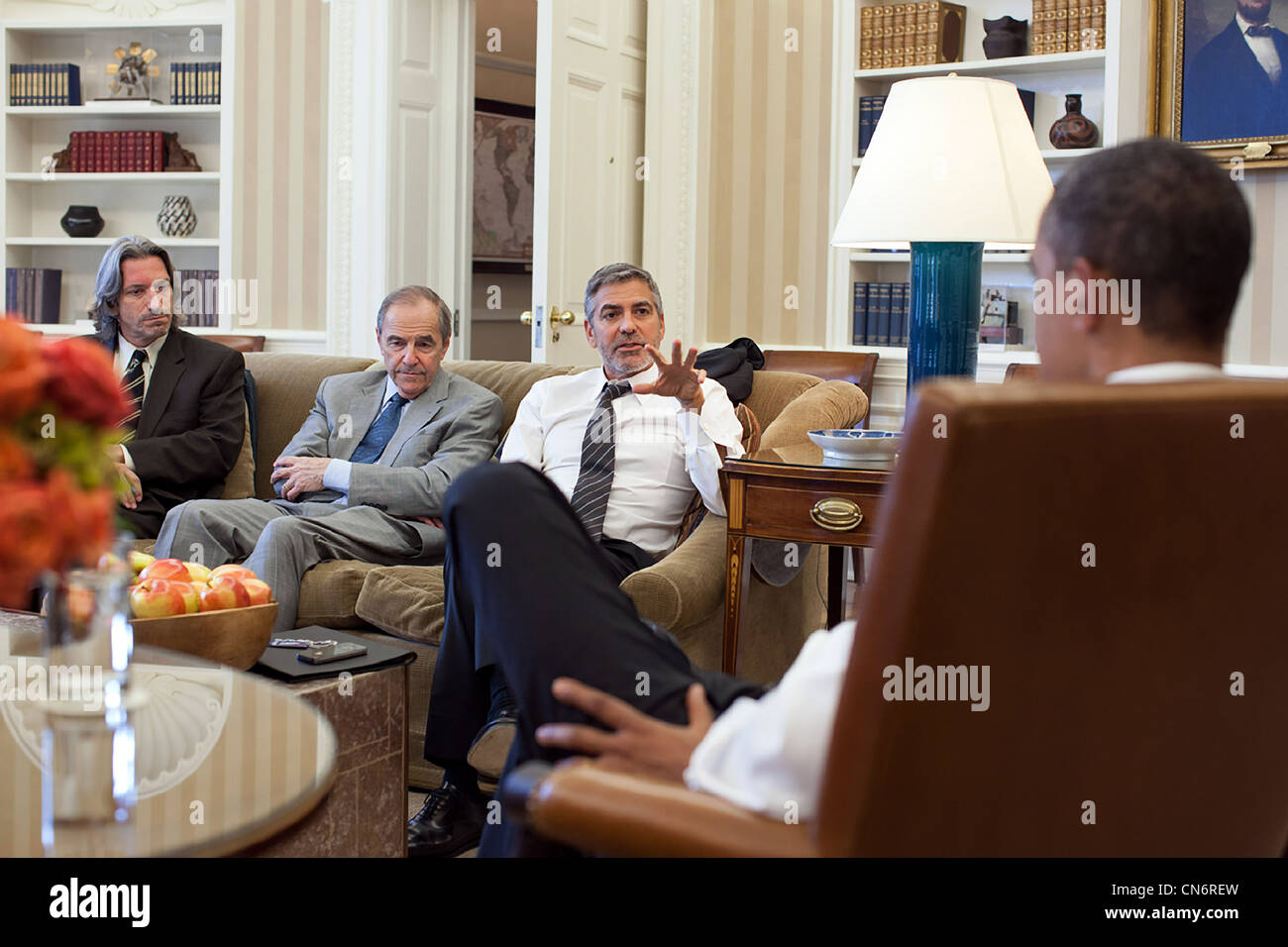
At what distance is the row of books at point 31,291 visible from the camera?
226 inches

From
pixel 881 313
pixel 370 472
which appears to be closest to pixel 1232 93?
pixel 881 313

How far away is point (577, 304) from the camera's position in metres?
4.62

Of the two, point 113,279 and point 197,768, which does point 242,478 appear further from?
point 197,768

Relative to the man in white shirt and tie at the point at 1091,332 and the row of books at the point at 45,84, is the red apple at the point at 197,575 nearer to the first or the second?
the man in white shirt and tie at the point at 1091,332

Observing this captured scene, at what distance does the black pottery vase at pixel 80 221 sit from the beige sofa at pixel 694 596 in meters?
3.35

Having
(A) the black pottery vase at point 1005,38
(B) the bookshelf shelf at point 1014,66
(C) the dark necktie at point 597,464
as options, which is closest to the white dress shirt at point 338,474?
(C) the dark necktie at point 597,464

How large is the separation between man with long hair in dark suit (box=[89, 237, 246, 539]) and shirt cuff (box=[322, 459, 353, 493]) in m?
0.39

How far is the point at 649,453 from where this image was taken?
Answer: 2887mm

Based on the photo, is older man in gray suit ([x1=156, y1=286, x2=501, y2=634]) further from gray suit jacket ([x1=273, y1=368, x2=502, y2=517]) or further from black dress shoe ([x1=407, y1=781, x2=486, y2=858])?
black dress shoe ([x1=407, y1=781, x2=486, y2=858])

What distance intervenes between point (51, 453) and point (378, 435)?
2.42 m

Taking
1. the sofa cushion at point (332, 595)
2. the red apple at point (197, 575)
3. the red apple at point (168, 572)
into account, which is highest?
the red apple at point (168, 572)

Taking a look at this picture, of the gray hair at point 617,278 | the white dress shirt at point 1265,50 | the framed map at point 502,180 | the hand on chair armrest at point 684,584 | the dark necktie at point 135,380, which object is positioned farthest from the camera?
the framed map at point 502,180
